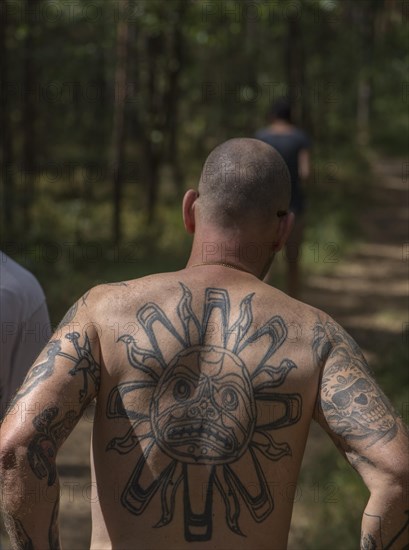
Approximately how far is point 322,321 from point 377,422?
0.33 m

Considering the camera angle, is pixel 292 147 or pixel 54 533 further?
pixel 292 147

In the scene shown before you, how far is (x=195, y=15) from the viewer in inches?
470

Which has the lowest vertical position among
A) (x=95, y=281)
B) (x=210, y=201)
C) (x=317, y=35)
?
(x=95, y=281)

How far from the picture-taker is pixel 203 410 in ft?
8.43

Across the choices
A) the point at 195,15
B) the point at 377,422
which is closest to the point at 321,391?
the point at 377,422

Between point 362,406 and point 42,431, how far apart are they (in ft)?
2.75

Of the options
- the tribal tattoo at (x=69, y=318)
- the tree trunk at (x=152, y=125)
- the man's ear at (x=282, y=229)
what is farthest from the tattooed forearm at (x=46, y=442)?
the tree trunk at (x=152, y=125)

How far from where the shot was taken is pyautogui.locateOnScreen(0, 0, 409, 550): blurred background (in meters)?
9.88

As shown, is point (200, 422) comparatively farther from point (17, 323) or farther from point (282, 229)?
point (17, 323)

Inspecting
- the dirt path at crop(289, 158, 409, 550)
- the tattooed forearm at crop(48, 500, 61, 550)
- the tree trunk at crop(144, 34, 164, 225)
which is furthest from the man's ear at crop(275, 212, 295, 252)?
the tree trunk at crop(144, 34, 164, 225)

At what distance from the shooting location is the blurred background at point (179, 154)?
9875 mm

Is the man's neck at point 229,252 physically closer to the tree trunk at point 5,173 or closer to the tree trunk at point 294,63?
the tree trunk at point 5,173

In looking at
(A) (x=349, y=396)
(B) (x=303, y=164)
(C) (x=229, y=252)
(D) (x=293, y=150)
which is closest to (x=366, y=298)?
(B) (x=303, y=164)

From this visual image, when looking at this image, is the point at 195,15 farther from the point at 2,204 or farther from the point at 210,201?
the point at 210,201
